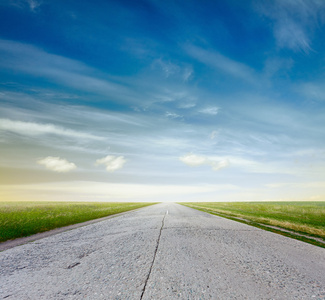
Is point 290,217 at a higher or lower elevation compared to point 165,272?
lower

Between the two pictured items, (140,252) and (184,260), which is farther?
(140,252)

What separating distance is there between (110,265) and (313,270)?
5530 mm

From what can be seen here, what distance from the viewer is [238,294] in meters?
3.64

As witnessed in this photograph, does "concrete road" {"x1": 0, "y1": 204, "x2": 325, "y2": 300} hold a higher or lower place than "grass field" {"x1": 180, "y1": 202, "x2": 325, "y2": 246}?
higher

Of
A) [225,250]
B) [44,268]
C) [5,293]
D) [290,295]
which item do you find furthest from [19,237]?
[290,295]

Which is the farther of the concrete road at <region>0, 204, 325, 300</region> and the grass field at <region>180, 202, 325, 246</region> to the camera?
the grass field at <region>180, 202, 325, 246</region>

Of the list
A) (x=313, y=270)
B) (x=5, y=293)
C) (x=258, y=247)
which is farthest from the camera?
(x=258, y=247)

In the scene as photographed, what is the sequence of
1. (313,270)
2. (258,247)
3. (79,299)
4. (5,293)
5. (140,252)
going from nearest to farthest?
(79,299), (5,293), (313,270), (140,252), (258,247)

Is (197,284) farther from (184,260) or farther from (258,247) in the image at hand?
(258,247)

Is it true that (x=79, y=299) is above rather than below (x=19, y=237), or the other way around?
above

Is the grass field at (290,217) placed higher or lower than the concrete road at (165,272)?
lower

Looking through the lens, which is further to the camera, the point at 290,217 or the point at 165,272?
the point at 290,217

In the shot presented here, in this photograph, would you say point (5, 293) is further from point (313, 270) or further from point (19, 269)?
point (313, 270)

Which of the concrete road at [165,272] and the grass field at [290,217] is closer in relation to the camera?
the concrete road at [165,272]
